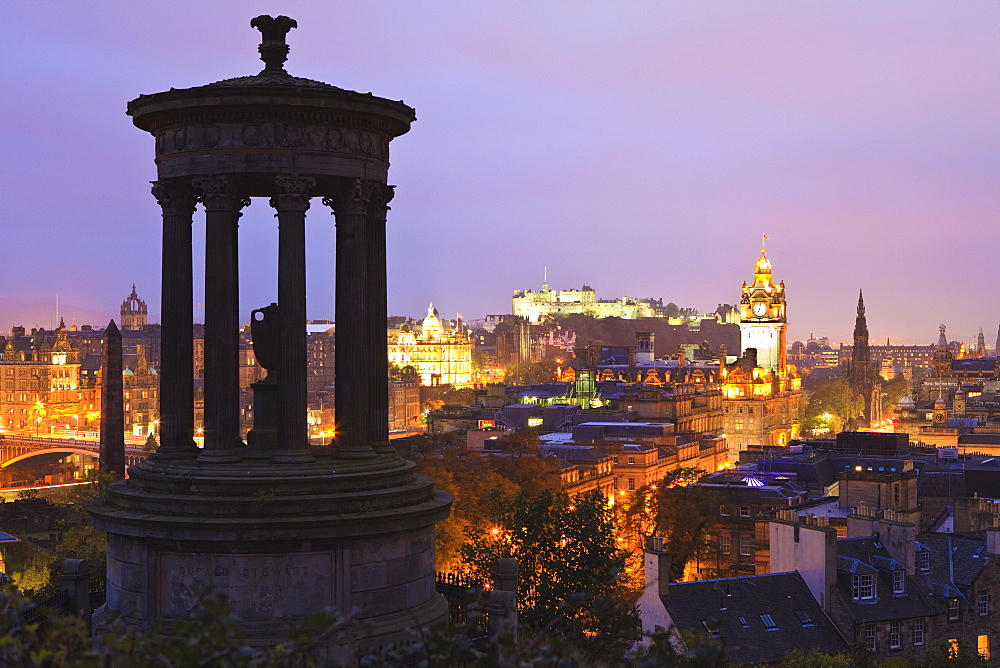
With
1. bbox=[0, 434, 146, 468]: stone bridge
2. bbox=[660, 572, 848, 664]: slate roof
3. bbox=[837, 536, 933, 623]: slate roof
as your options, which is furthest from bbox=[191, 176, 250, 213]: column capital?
bbox=[0, 434, 146, 468]: stone bridge

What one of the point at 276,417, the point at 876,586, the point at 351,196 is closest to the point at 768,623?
the point at 876,586

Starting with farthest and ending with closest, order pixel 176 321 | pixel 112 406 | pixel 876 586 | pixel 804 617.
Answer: pixel 112 406 < pixel 876 586 < pixel 804 617 < pixel 176 321

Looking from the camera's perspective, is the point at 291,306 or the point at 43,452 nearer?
the point at 291,306

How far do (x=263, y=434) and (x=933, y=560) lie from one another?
4562 centimetres

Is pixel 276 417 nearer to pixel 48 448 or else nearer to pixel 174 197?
pixel 174 197

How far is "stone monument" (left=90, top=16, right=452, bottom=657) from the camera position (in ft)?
84.5

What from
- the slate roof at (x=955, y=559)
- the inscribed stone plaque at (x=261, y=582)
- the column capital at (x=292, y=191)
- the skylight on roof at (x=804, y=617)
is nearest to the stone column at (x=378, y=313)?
Result: the column capital at (x=292, y=191)

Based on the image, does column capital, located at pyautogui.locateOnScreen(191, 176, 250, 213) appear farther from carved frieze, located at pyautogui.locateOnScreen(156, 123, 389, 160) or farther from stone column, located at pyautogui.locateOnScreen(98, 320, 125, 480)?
stone column, located at pyautogui.locateOnScreen(98, 320, 125, 480)

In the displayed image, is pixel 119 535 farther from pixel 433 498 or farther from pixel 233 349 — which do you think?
pixel 433 498

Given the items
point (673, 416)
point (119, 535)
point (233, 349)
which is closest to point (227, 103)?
point (233, 349)

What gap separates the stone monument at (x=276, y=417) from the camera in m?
25.8

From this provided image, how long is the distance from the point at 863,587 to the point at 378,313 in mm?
36604

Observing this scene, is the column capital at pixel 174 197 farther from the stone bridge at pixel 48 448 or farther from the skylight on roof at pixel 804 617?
the stone bridge at pixel 48 448

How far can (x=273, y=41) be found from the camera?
29359 mm
